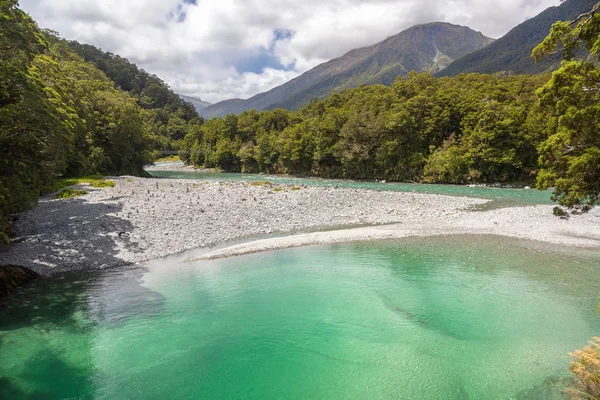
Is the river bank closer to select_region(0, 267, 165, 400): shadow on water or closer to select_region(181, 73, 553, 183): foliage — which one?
select_region(0, 267, 165, 400): shadow on water

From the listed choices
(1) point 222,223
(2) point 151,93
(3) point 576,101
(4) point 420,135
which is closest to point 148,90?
(2) point 151,93

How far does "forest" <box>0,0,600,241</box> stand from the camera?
26.0 feet

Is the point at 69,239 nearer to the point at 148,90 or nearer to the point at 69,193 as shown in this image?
the point at 69,193

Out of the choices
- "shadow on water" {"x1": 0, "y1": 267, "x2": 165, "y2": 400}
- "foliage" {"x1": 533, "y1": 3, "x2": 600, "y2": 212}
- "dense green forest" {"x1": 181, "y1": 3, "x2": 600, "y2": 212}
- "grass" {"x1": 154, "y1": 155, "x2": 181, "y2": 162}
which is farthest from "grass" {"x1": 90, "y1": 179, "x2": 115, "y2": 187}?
"grass" {"x1": 154, "y1": 155, "x2": 181, "y2": 162}

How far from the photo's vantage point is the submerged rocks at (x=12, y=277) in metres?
13.6

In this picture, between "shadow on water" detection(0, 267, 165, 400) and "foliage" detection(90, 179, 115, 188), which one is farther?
"foliage" detection(90, 179, 115, 188)

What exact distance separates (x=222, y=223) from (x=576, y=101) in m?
20.6

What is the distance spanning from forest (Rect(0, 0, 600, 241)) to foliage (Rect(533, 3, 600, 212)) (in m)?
0.02

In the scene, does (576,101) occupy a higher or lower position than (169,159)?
higher

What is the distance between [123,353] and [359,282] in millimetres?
9025

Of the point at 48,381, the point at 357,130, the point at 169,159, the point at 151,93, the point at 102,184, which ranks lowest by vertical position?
the point at 48,381

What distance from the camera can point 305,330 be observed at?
11094mm

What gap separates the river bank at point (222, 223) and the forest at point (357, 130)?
7.28 feet

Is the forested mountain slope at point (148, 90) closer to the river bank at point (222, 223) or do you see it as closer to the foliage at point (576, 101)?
the river bank at point (222, 223)
